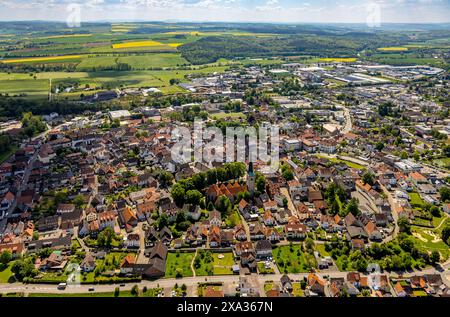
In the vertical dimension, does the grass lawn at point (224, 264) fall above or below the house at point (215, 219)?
below

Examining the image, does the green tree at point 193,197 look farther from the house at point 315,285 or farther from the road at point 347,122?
the road at point 347,122

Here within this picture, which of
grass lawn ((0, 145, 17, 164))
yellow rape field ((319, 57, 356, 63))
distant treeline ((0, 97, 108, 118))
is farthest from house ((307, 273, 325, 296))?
yellow rape field ((319, 57, 356, 63))

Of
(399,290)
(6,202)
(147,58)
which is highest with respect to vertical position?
(147,58)

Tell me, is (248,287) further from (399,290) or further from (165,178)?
(165,178)

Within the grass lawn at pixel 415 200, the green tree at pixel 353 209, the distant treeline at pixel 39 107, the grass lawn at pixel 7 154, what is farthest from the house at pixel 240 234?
the distant treeline at pixel 39 107

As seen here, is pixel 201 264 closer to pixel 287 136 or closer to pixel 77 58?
pixel 287 136

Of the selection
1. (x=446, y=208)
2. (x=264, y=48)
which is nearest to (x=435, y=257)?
(x=446, y=208)

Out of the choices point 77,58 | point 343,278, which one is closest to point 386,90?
point 343,278

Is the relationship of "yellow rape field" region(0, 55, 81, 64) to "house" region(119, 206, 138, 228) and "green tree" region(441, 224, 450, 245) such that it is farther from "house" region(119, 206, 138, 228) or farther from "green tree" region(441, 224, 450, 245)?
"green tree" region(441, 224, 450, 245)
